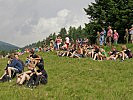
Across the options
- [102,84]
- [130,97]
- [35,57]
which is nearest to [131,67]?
[102,84]

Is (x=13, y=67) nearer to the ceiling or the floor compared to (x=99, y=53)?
nearer to the floor

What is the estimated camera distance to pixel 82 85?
14.9 m

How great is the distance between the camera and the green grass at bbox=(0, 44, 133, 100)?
40.1ft

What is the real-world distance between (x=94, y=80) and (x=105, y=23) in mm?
29343

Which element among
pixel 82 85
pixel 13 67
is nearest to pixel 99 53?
pixel 13 67

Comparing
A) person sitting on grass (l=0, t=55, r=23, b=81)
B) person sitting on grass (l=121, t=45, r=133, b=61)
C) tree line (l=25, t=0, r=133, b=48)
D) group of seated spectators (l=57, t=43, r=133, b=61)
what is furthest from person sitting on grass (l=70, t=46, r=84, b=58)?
tree line (l=25, t=0, r=133, b=48)

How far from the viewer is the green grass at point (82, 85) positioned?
12.2m

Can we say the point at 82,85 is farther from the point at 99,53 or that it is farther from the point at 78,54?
the point at 78,54

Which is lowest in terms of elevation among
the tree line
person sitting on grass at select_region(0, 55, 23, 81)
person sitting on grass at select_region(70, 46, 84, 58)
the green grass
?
the green grass

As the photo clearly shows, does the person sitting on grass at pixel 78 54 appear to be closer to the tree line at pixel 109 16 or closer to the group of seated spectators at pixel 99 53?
the group of seated spectators at pixel 99 53

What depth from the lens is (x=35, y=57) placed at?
16297 mm

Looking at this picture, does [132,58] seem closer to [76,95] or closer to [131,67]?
[131,67]

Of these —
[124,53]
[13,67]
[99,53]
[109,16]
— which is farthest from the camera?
[109,16]

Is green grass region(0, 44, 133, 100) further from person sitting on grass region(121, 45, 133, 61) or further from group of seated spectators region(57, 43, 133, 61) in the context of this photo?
group of seated spectators region(57, 43, 133, 61)
